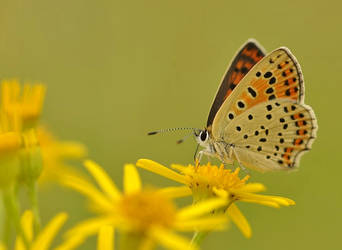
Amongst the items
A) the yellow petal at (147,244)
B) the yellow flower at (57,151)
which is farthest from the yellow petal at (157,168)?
the yellow flower at (57,151)

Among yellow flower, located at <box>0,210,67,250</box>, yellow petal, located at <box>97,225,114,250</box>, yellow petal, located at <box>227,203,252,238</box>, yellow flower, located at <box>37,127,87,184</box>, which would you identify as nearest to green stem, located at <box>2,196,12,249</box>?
yellow flower, located at <box>0,210,67,250</box>

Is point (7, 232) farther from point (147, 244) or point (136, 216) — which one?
point (147, 244)

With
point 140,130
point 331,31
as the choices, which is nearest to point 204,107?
point 140,130

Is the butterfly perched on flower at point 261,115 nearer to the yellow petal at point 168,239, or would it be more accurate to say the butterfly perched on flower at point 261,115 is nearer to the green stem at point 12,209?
the green stem at point 12,209

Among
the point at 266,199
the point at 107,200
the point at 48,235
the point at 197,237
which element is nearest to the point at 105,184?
the point at 107,200

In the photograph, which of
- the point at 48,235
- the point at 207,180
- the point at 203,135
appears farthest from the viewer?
the point at 203,135

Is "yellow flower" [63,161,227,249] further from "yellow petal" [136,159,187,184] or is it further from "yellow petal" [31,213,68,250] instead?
"yellow petal" [136,159,187,184]
